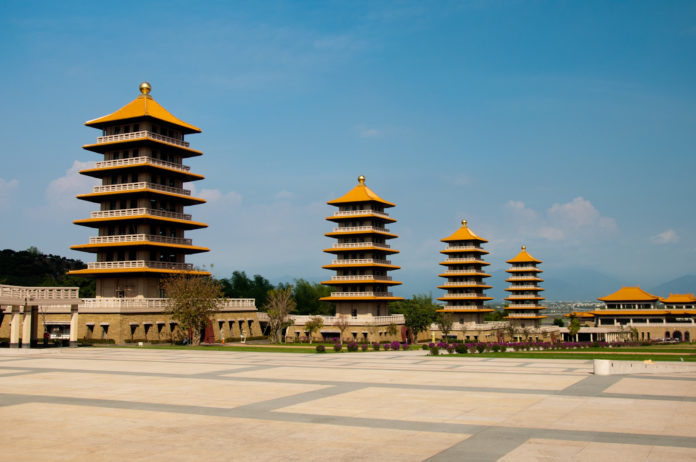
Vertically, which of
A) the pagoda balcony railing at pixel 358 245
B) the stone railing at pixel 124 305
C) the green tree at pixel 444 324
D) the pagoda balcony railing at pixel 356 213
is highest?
the pagoda balcony railing at pixel 356 213

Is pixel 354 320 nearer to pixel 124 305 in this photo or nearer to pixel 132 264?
pixel 132 264

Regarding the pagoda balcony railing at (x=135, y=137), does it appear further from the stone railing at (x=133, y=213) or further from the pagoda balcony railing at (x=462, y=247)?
the pagoda balcony railing at (x=462, y=247)

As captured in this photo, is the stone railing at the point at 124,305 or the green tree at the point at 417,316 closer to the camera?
the stone railing at the point at 124,305

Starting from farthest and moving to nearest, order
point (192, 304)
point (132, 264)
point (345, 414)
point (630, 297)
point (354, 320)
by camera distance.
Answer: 1. point (630, 297)
2. point (354, 320)
3. point (132, 264)
4. point (192, 304)
5. point (345, 414)

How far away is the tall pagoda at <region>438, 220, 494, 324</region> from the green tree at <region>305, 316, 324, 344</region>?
3425 centimetres

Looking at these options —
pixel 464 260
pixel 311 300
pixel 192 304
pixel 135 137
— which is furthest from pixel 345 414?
pixel 311 300

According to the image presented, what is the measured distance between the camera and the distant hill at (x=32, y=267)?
12044 centimetres

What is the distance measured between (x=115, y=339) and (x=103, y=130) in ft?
92.0

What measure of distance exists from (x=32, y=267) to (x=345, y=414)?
5008 inches

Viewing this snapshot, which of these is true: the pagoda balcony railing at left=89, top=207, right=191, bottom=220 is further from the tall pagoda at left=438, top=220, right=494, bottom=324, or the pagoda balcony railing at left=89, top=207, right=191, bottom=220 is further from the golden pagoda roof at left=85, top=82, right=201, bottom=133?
the tall pagoda at left=438, top=220, right=494, bottom=324

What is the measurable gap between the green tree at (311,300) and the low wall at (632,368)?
89.3 metres

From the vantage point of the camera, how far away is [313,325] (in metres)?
85.2

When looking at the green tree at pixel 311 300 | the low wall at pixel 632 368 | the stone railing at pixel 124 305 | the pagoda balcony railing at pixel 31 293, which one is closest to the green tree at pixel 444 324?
the green tree at pixel 311 300

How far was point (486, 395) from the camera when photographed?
24.9 m
